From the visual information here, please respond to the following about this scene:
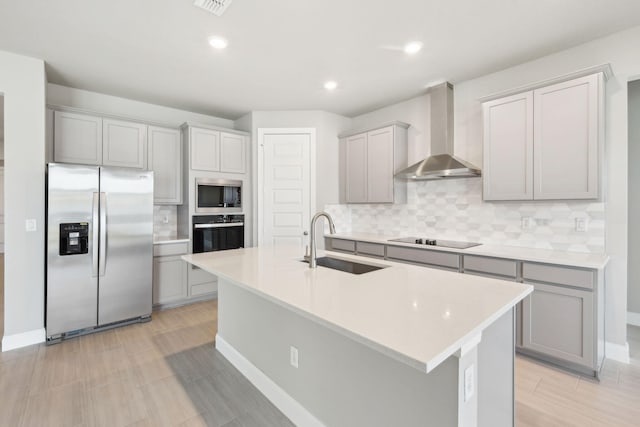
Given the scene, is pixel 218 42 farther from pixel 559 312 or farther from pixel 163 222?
pixel 559 312

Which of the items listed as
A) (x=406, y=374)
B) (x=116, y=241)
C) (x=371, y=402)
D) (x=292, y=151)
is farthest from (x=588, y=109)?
(x=116, y=241)

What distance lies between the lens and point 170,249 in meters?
3.82

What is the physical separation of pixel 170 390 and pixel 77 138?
9.72 ft

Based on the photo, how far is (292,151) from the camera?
14.5 feet

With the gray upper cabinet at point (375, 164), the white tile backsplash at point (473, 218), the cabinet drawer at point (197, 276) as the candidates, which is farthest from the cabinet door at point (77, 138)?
the gray upper cabinet at point (375, 164)

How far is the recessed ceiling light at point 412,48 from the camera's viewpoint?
2.63m

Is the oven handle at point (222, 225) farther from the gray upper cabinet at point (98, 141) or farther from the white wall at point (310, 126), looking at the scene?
the gray upper cabinet at point (98, 141)

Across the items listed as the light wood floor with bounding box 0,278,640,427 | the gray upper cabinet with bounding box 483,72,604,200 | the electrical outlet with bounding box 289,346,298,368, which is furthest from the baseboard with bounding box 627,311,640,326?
the electrical outlet with bounding box 289,346,298,368

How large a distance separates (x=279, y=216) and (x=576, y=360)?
3.50m

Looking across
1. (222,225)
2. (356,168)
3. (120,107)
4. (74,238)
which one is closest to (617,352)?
(356,168)

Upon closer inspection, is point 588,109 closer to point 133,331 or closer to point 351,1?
point 351,1

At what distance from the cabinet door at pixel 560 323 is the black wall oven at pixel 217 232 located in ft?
11.4

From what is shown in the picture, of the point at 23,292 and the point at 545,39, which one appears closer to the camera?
the point at 545,39

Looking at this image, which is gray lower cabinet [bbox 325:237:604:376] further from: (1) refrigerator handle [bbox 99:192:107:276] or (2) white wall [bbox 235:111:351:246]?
(1) refrigerator handle [bbox 99:192:107:276]
